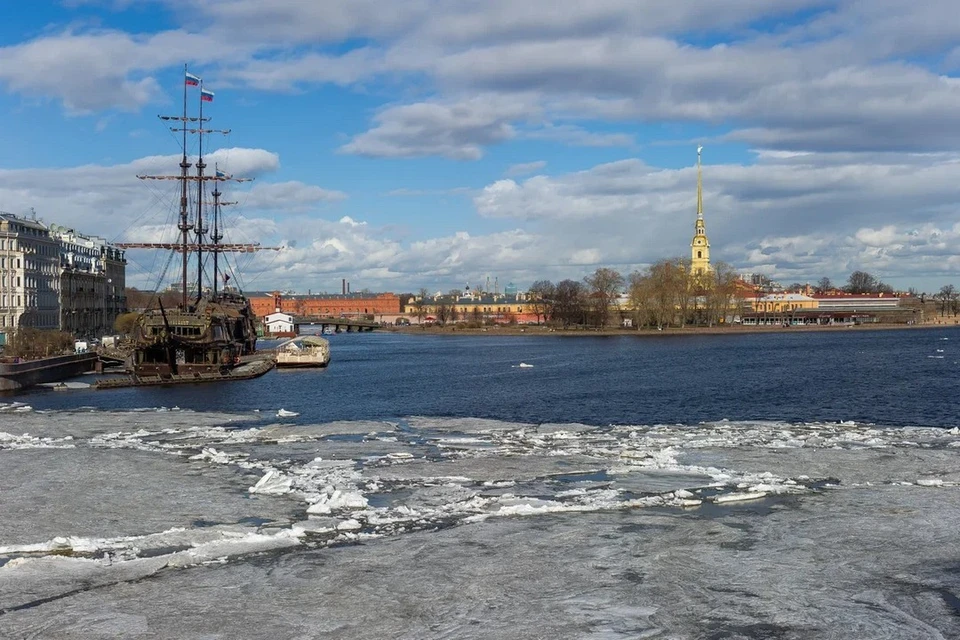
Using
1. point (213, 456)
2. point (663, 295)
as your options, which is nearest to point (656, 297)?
point (663, 295)

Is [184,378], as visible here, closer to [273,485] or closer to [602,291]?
[273,485]

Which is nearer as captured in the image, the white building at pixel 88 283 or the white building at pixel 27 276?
the white building at pixel 27 276

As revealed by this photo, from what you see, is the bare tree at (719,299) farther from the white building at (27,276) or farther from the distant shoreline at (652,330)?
the white building at (27,276)

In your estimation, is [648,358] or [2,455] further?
[648,358]

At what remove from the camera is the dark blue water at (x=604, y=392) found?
139 feet

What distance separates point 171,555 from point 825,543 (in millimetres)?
11372

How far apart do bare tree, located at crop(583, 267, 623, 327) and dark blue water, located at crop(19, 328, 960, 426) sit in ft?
297

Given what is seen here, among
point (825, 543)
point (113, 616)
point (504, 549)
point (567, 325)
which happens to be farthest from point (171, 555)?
point (567, 325)

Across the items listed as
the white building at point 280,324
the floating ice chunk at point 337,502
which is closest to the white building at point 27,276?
the white building at point 280,324

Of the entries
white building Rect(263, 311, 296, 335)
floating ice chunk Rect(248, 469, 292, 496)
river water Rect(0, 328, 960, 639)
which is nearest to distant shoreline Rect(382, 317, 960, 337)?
white building Rect(263, 311, 296, 335)

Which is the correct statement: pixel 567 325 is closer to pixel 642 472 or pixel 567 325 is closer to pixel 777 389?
pixel 777 389

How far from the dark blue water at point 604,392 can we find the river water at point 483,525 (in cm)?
122

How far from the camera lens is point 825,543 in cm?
1741

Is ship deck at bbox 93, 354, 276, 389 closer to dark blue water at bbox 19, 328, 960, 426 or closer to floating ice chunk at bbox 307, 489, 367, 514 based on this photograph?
dark blue water at bbox 19, 328, 960, 426
